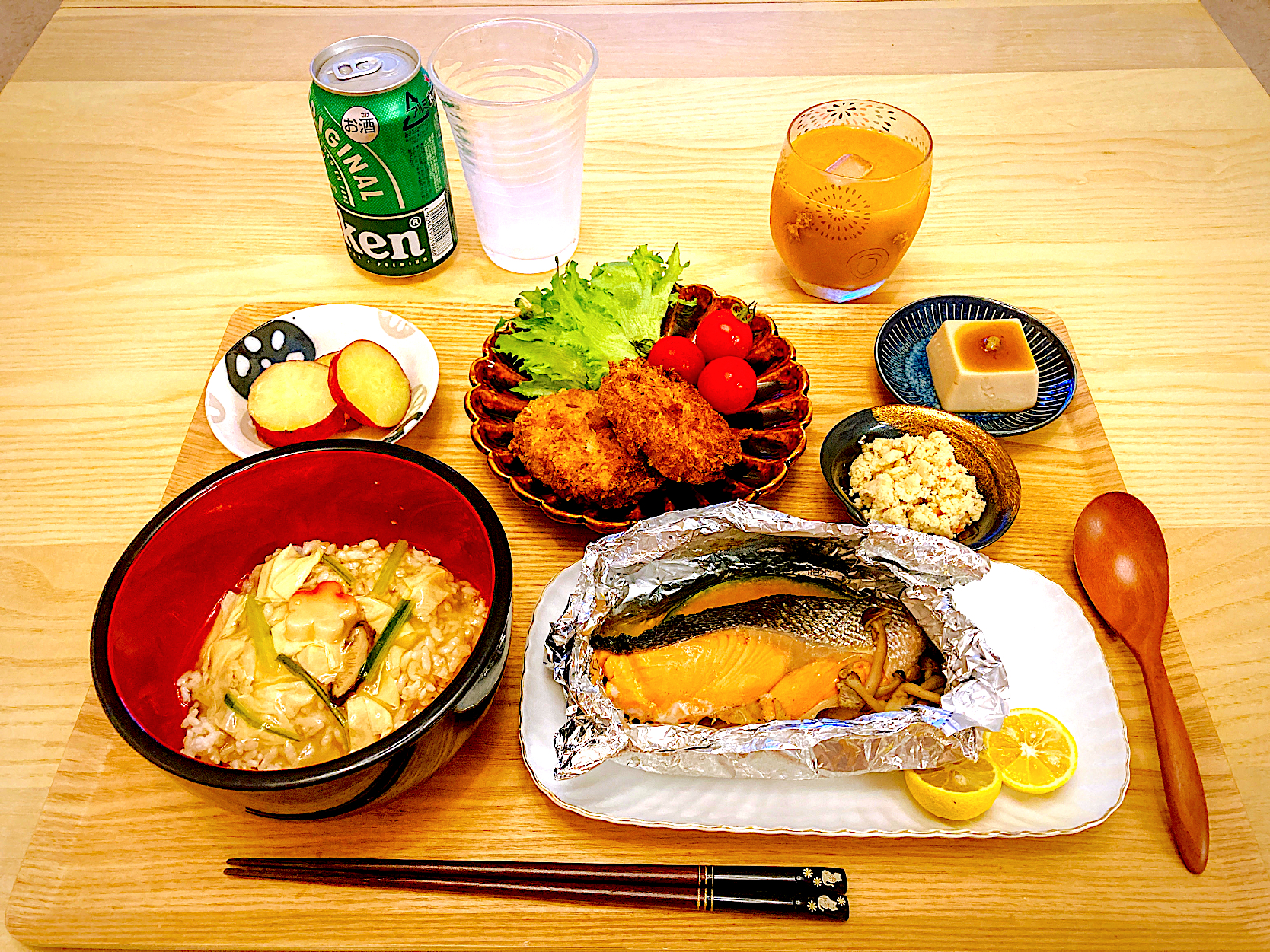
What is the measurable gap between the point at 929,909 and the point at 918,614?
34 centimetres

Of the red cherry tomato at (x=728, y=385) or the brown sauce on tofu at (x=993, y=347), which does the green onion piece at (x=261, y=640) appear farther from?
the brown sauce on tofu at (x=993, y=347)

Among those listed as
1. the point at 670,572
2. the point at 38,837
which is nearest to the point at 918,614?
the point at 670,572

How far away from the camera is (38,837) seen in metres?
1.06

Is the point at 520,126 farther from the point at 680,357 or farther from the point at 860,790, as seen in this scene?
the point at 860,790

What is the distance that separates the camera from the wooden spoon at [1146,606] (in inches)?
41.3

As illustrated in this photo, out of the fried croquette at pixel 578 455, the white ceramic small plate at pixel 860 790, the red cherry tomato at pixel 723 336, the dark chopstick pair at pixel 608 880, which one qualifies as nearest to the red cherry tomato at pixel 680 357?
the red cherry tomato at pixel 723 336

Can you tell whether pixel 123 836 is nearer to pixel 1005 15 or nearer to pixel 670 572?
pixel 670 572

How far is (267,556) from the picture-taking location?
4.07 ft

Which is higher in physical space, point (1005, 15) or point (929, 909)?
point (1005, 15)

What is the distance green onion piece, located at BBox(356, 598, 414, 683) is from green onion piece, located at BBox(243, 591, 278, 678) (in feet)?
0.35

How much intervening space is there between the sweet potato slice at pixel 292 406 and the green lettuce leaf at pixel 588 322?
0.97ft

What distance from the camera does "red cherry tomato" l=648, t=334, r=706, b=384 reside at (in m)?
1.45

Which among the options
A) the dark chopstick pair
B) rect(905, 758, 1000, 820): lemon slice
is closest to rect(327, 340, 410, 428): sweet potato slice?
the dark chopstick pair

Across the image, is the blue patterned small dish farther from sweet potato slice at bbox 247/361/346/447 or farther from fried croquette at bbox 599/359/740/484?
sweet potato slice at bbox 247/361/346/447
